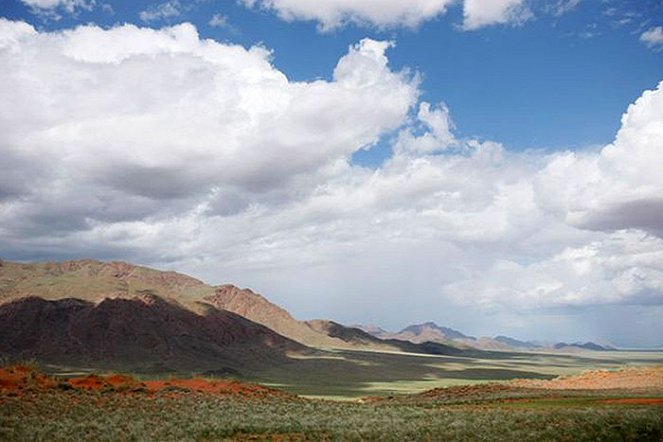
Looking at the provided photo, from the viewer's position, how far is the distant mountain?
412 ft

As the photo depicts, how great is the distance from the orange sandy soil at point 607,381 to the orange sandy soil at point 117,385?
26.4 metres

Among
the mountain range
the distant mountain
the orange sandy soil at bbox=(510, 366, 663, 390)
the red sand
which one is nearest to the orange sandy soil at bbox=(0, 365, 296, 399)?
the red sand

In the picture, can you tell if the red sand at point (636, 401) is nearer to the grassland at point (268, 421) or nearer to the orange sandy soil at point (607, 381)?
the grassland at point (268, 421)

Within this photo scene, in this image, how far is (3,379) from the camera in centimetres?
3400

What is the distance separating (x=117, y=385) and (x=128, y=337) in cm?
10634

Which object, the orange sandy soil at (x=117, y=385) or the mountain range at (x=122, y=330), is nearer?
the orange sandy soil at (x=117, y=385)

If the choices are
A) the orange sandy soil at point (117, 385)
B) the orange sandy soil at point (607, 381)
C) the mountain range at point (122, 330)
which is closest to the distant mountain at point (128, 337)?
the mountain range at point (122, 330)

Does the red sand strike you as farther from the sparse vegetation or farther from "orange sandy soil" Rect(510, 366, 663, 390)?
"orange sandy soil" Rect(510, 366, 663, 390)

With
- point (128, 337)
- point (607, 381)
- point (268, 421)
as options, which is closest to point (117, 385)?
point (268, 421)

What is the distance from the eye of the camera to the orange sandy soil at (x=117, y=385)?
3441cm

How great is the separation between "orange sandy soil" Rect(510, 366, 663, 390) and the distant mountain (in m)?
76.6

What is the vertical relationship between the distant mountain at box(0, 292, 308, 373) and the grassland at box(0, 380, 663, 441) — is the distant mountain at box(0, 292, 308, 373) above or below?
above

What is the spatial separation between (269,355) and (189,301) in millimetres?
32267

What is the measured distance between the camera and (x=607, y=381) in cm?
5534
